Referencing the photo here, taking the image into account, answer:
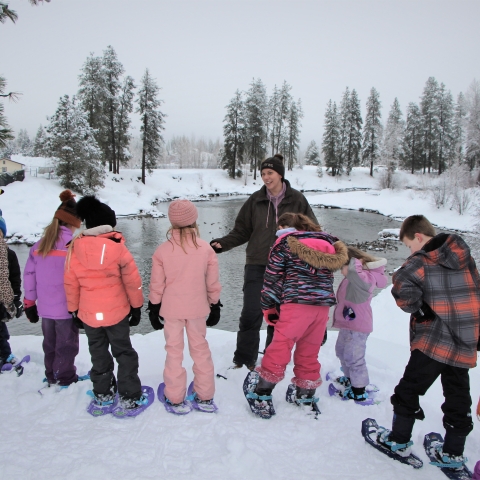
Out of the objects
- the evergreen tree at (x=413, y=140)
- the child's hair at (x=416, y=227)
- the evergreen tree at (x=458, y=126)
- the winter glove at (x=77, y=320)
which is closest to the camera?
the child's hair at (x=416, y=227)

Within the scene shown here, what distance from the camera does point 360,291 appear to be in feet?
11.0

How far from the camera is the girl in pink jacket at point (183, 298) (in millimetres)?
3033

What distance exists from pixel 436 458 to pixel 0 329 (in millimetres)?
4257

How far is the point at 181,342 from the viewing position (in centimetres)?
315

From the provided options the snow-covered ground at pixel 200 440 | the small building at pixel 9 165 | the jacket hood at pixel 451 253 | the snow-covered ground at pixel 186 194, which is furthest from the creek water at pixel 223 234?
the small building at pixel 9 165

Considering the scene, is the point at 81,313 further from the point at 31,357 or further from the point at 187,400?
the point at 31,357

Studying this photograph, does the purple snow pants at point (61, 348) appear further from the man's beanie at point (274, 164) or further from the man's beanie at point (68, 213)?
the man's beanie at point (274, 164)

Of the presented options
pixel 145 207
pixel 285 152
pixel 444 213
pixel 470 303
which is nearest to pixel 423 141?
pixel 285 152

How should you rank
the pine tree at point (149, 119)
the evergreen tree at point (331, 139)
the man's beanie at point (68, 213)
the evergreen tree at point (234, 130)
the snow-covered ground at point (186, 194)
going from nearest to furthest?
the man's beanie at point (68, 213) < the snow-covered ground at point (186, 194) < the pine tree at point (149, 119) < the evergreen tree at point (234, 130) < the evergreen tree at point (331, 139)

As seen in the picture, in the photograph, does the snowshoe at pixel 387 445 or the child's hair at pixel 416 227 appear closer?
the snowshoe at pixel 387 445

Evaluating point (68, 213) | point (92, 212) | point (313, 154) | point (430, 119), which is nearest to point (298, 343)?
point (92, 212)

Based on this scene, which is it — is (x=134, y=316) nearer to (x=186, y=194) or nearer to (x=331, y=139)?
(x=186, y=194)

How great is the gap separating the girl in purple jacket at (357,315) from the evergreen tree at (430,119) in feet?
164

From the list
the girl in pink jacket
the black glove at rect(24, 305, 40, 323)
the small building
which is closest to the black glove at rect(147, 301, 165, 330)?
the girl in pink jacket
